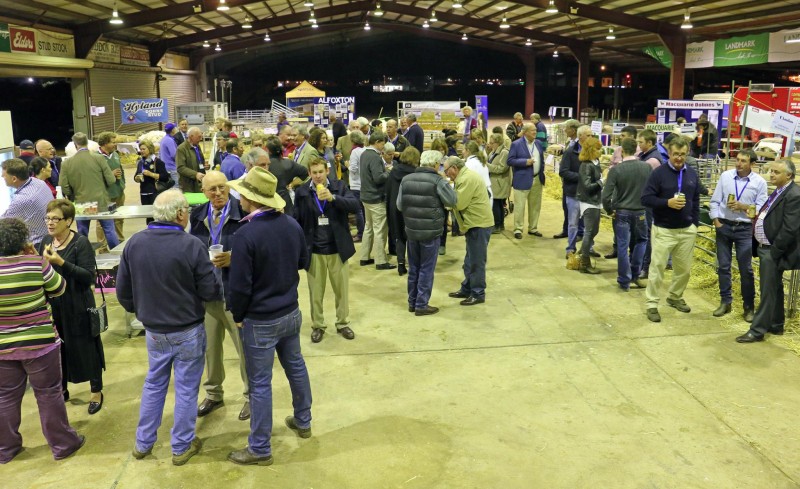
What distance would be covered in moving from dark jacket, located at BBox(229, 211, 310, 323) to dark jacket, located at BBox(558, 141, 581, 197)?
16.4 ft

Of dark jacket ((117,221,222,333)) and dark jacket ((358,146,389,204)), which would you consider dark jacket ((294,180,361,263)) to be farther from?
dark jacket ((358,146,389,204))

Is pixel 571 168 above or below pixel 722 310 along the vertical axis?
above

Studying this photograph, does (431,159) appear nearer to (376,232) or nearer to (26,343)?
(376,232)

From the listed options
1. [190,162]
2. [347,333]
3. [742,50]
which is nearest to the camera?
[347,333]

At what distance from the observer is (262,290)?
3.32 metres

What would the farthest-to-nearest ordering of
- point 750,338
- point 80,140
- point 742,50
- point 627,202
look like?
point 742,50 < point 80,140 < point 627,202 < point 750,338

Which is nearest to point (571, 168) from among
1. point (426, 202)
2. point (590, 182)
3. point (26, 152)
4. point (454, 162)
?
point (590, 182)

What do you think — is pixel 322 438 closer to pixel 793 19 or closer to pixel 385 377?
pixel 385 377

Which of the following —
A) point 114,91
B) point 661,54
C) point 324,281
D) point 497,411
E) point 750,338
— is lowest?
point 497,411

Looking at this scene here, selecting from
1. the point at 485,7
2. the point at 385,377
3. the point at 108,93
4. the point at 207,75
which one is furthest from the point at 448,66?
the point at 385,377

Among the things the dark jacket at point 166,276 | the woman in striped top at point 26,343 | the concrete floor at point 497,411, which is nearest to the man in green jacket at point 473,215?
the concrete floor at point 497,411

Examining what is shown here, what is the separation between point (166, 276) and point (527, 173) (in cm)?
611

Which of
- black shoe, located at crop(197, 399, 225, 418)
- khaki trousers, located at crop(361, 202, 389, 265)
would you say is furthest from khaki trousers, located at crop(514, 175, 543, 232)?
black shoe, located at crop(197, 399, 225, 418)

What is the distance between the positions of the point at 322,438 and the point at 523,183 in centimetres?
555
